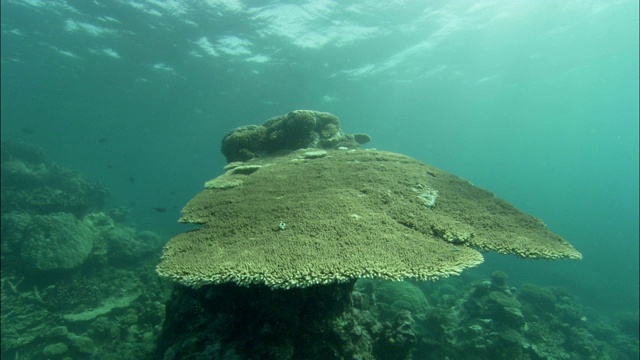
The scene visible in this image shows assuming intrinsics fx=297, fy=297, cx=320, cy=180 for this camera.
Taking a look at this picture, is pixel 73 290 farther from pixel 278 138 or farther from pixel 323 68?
pixel 323 68

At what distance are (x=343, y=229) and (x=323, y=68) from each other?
3407cm

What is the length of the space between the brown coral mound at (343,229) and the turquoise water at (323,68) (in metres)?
21.5

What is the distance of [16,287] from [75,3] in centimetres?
2113

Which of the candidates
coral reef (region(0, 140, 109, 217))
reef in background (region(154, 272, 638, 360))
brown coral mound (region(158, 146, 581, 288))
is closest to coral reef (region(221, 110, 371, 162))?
brown coral mound (region(158, 146, 581, 288))

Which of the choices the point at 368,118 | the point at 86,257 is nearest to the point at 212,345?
the point at 86,257

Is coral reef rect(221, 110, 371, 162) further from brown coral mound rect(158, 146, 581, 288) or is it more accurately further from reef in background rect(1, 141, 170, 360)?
reef in background rect(1, 141, 170, 360)

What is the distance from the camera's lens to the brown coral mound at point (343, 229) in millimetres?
3309

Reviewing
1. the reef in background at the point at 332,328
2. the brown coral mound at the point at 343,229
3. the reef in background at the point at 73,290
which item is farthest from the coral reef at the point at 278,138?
the reef in background at the point at 73,290

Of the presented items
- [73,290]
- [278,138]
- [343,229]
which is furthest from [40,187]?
[343,229]

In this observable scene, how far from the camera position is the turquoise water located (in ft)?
81.7

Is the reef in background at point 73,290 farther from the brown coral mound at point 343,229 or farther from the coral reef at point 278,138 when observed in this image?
the brown coral mound at point 343,229

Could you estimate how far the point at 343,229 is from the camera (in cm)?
400

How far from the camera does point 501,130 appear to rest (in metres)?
113

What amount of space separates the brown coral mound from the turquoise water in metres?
21.5
